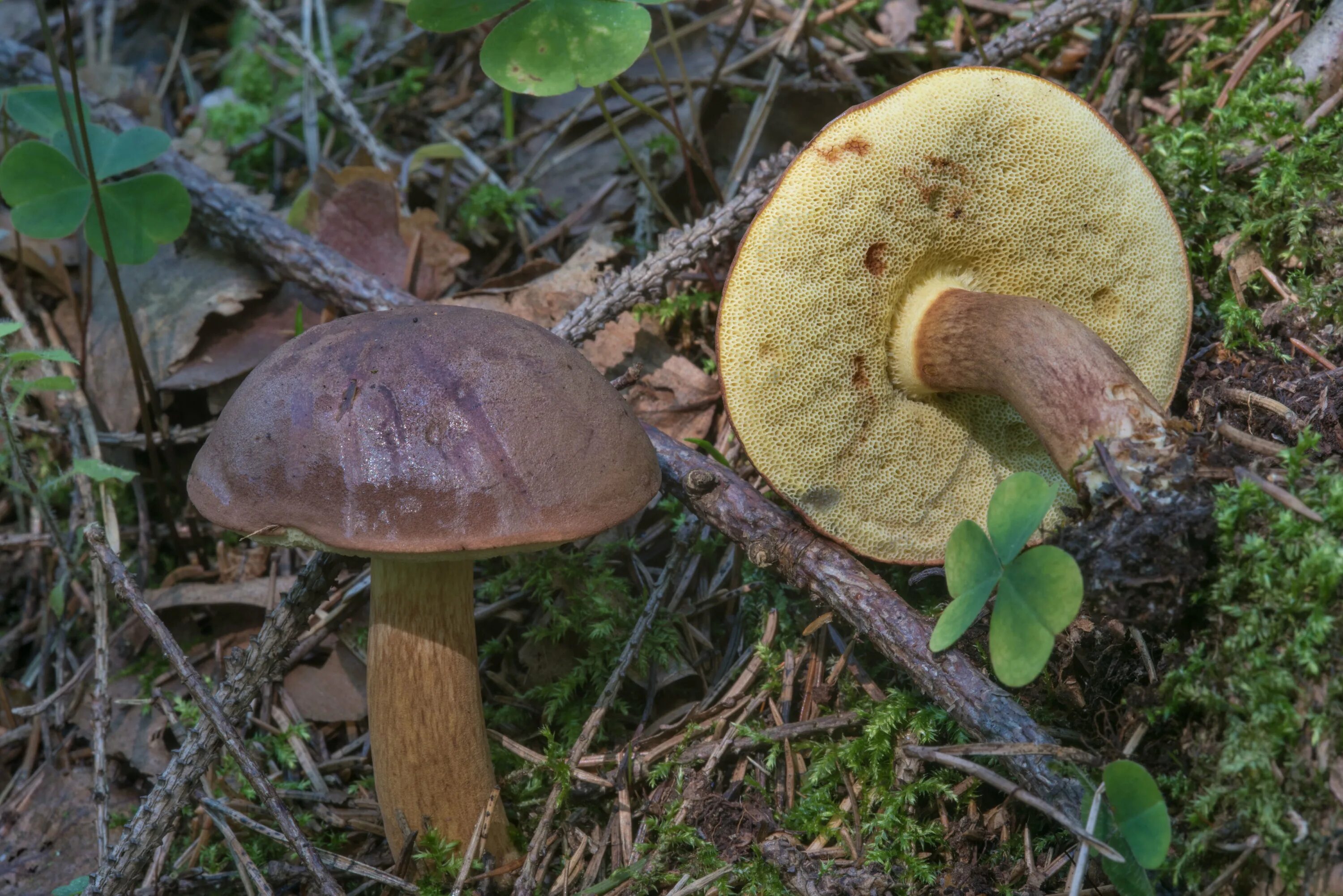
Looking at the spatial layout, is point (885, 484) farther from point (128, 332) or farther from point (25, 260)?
point (25, 260)

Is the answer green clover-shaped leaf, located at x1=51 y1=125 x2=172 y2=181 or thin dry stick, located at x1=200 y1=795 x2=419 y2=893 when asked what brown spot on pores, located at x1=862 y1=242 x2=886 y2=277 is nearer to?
thin dry stick, located at x1=200 y1=795 x2=419 y2=893

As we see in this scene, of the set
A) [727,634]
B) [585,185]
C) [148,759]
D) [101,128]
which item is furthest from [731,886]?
[101,128]

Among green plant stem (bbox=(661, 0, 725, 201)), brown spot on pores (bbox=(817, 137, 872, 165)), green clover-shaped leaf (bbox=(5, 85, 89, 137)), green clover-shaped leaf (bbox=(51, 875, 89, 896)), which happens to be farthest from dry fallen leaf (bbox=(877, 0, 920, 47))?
green clover-shaped leaf (bbox=(51, 875, 89, 896))

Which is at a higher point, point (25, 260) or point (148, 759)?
point (25, 260)

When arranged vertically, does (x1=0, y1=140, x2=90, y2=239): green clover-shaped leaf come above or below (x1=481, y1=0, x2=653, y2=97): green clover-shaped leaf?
below

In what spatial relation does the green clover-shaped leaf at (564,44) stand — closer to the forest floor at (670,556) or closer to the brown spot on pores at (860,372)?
the forest floor at (670,556)
